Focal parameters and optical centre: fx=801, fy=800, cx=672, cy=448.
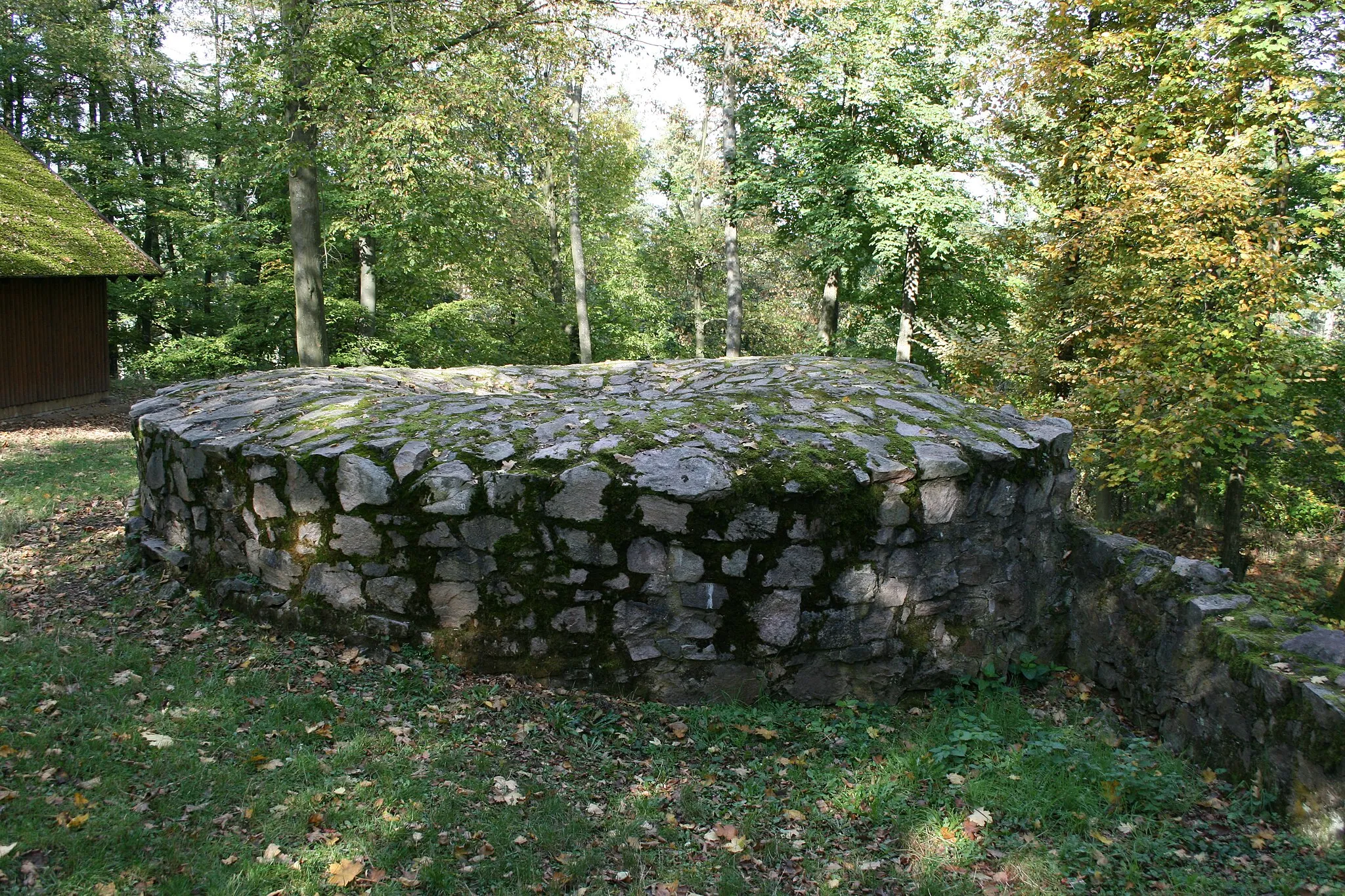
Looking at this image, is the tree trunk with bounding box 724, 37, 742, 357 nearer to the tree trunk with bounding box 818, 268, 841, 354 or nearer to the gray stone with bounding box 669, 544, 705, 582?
the tree trunk with bounding box 818, 268, 841, 354

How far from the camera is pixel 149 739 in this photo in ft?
12.1

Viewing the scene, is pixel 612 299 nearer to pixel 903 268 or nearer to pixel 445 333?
pixel 445 333

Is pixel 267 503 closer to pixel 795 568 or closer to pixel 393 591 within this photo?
pixel 393 591

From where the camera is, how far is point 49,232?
1275 centimetres

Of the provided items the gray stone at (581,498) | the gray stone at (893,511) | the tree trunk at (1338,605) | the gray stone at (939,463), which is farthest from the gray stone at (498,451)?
the tree trunk at (1338,605)

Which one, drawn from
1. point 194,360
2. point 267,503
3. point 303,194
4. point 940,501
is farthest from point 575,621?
point 194,360

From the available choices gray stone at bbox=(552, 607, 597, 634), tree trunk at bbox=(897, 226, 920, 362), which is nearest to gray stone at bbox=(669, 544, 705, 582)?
gray stone at bbox=(552, 607, 597, 634)

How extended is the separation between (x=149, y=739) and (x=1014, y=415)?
5.84 meters

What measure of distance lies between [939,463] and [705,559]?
161 centimetres

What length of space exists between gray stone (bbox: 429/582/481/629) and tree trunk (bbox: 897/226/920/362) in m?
12.3

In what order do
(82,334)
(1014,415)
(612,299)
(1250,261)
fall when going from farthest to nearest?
(612,299) → (82,334) → (1250,261) → (1014,415)

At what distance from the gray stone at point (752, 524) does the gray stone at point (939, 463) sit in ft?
3.42

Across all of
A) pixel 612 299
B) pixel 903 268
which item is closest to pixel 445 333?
pixel 612 299

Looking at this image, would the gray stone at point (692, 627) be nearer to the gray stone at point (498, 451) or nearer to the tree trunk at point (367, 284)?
the gray stone at point (498, 451)
